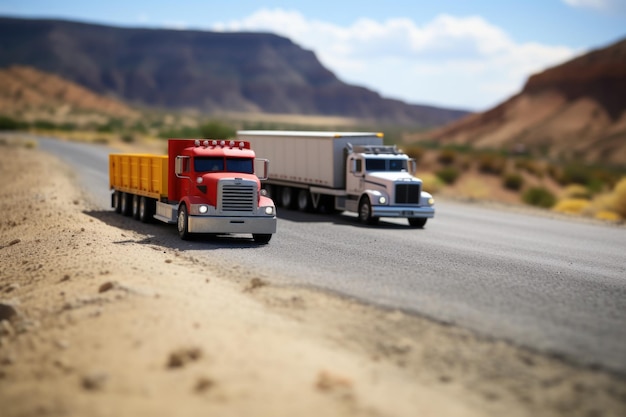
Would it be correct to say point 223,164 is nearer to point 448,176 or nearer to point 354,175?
point 354,175

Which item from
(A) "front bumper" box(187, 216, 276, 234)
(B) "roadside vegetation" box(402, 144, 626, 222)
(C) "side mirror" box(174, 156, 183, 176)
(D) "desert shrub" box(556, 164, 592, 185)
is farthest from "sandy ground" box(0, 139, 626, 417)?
(D) "desert shrub" box(556, 164, 592, 185)

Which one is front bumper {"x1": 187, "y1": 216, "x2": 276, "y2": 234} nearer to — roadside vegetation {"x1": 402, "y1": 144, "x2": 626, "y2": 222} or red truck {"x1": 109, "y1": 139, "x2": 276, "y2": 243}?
red truck {"x1": 109, "y1": 139, "x2": 276, "y2": 243}

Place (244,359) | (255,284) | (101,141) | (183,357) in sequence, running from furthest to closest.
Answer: (101,141)
(255,284)
(244,359)
(183,357)

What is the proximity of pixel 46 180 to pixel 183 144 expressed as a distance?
1714 cm

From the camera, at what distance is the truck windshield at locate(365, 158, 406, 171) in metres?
26.0

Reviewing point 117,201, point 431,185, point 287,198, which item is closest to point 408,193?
point 287,198

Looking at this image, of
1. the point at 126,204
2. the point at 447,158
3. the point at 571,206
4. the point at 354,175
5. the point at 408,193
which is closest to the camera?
the point at 126,204

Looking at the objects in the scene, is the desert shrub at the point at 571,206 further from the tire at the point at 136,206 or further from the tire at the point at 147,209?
the tire at the point at 147,209

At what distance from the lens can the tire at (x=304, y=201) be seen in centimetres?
2836

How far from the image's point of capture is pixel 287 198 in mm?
29641

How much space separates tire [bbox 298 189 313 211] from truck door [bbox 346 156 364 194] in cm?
219

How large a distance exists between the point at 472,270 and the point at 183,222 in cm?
708

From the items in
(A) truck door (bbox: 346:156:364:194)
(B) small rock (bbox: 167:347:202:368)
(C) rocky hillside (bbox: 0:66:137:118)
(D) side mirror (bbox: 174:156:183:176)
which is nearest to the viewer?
(B) small rock (bbox: 167:347:202:368)

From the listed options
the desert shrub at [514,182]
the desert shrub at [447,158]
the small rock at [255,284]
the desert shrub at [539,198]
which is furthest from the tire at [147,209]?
the desert shrub at [447,158]
